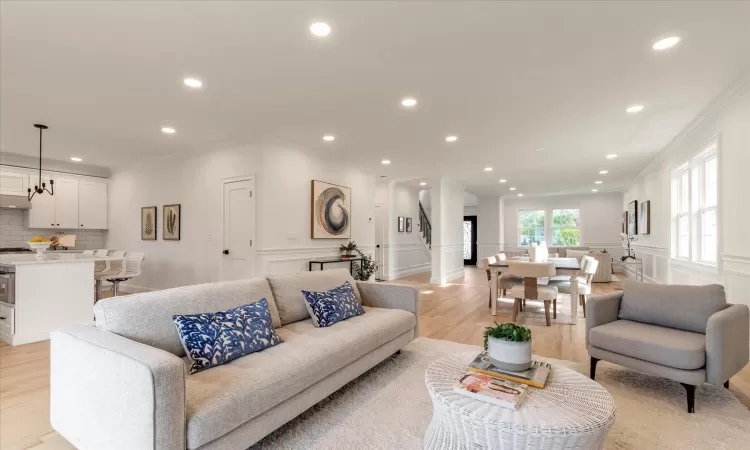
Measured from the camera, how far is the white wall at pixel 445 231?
8.17 metres

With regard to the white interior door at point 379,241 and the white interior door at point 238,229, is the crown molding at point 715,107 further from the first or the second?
the white interior door at point 379,241

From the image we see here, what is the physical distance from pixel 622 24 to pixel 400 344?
9.06 feet

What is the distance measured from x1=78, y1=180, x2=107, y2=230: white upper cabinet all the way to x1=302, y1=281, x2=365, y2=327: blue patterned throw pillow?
652 centimetres

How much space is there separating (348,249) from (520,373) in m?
4.71

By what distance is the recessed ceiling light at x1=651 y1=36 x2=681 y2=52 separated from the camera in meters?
2.44

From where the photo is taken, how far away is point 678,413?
7.30ft

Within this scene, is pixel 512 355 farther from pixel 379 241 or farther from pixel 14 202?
pixel 14 202

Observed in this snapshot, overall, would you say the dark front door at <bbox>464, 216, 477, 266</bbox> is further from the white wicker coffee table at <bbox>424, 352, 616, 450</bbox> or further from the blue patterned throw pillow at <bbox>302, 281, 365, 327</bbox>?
the white wicker coffee table at <bbox>424, 352, 616, 450</bbox>

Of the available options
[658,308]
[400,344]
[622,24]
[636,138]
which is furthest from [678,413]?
[636,138]

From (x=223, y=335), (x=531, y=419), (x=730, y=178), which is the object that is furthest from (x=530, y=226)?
(x=223, y=335)

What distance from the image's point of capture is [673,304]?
2674 millimetres

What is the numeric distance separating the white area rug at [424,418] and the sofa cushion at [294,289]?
68 centimetres

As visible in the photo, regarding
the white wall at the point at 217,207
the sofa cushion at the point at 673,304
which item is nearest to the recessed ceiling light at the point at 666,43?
the sofa cushion at the point at 673,304

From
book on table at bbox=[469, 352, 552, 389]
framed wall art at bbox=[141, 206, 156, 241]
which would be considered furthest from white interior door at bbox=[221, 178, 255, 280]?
book on table at bbox=[469, 352, 552, 389]
